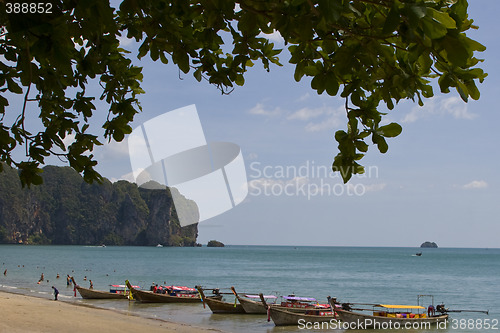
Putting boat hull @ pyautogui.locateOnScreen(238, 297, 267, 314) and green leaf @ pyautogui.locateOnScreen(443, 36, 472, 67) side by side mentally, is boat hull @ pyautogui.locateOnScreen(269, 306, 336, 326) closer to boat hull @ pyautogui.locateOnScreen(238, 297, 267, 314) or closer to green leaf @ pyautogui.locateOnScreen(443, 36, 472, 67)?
boat hull @ pyautogui.locateOnScreen(238, 297, 267, 314)

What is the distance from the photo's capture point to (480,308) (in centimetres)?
2856

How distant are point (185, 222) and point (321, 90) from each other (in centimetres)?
14868

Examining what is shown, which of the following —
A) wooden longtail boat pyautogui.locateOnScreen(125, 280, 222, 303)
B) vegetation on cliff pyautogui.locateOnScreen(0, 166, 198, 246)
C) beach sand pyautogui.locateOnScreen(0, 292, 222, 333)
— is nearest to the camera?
beach sand pyautogui.locateOnScreen(0, 292, 222, 333)

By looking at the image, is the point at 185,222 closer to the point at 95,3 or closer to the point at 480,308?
the point at 480,308

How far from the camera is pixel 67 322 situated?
52.3ft

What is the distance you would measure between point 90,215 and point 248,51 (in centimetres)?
14584

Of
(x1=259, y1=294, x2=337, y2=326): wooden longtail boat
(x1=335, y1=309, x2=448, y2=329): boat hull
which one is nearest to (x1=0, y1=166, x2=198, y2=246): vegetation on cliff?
(x1=259, y1=294, x2=337, y2=326): wooden longtail boat

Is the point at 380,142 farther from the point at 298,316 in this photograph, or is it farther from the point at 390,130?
the point at 298,316

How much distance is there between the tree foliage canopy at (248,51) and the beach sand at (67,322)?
11.6m

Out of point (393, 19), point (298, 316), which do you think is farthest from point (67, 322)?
point (393, 19)

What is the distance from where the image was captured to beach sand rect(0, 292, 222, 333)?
47.3 feet

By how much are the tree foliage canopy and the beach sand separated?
11599 mm

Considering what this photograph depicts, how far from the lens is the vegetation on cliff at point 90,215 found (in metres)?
133

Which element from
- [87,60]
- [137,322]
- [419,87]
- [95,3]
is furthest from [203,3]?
[137,322]
